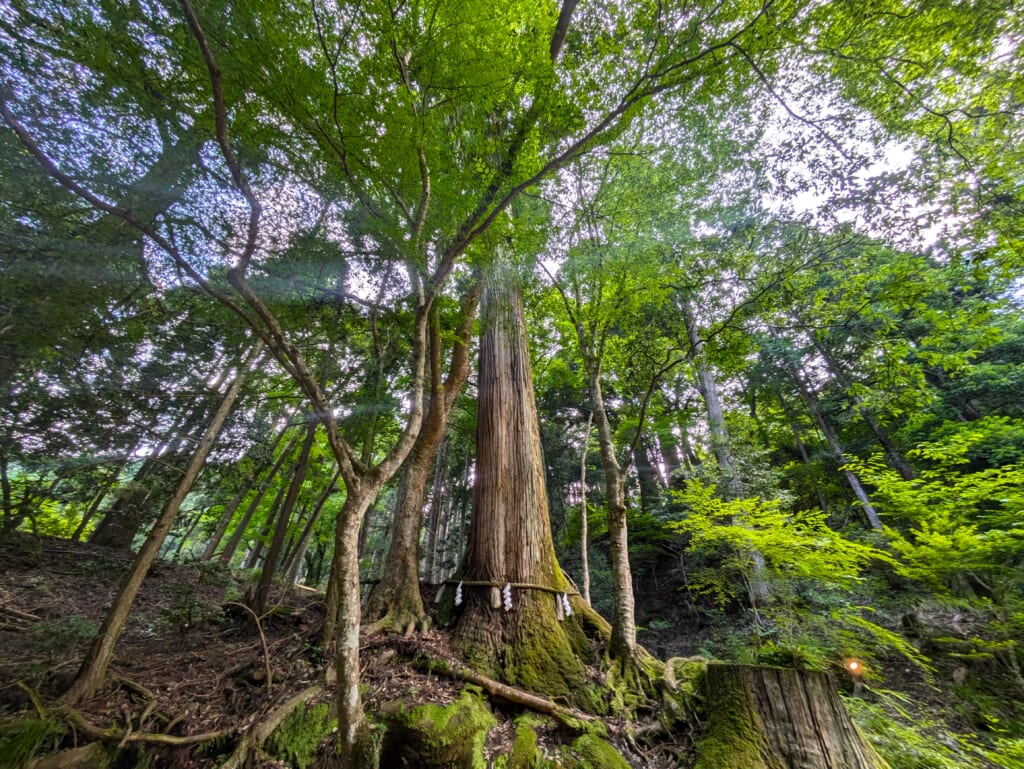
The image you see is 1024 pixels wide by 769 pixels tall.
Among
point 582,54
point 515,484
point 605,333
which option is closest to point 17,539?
point 515,484

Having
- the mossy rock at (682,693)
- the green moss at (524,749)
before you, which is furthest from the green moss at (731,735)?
the green moss at (524,749)

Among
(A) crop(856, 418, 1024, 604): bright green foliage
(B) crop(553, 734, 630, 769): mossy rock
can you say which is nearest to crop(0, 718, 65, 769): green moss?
(B) crop(553, 734, 630, 769): mossy rock

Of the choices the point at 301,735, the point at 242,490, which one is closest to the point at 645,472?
the point at 242,490

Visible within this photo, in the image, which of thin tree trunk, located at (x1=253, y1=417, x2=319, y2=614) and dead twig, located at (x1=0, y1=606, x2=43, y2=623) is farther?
thin tree trunk, located at (x1=253, y1=417, x2=319, y2=614)

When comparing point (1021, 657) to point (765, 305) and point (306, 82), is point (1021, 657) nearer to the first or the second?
point (765, 305)

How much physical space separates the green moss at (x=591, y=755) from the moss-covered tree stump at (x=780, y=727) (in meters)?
0.58

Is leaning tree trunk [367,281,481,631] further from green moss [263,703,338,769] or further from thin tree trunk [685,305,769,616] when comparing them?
thin tree trunk [685,305,769,616]

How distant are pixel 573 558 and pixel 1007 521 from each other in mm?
8095

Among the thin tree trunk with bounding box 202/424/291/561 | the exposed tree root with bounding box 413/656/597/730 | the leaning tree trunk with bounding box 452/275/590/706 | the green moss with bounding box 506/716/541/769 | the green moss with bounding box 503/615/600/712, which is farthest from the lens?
the thin tree trunk with bounding box 202/424/291/561

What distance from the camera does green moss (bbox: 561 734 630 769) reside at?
7.43ft

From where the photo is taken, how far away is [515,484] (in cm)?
391

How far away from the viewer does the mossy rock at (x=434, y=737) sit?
2.26 meters

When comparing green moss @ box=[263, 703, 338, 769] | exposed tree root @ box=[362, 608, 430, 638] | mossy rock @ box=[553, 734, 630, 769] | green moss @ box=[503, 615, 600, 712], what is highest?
exposed tree root @ box=[362, 608, 430, 638]

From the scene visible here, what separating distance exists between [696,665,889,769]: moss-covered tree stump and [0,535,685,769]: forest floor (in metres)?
0.74
